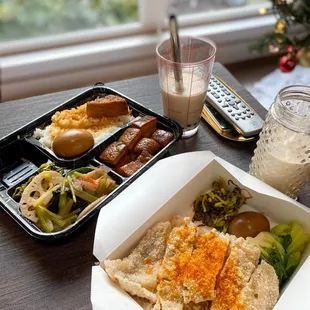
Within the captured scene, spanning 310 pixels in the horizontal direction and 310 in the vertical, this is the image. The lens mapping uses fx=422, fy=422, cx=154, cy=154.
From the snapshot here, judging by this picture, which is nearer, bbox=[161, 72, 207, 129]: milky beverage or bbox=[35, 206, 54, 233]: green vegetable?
bbox=[35, 206, 54, 233]: green vegetable

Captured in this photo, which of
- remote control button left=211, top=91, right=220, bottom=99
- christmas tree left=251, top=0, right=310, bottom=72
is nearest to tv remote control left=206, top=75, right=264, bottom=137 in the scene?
remote control button left=211, top=91, right=220, bottom=99

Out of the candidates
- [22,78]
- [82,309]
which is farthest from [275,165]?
[22,78]

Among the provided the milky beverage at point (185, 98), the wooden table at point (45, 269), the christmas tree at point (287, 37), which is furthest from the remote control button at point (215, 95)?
the christmas tree at point (287, 37)

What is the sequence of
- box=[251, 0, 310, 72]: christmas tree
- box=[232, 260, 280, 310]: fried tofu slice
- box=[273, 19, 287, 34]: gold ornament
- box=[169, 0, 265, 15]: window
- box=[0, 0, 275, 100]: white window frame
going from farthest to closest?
box=[169, 0, 265, 15]: window < box=[0, 0, 275, 100]: white window frame < box=[273, 19, 287, 34]: gold ornament < box=[251, 0, 310, 72]: christmas tree < box=[232, 260, 280, 310]: fried tofu slice

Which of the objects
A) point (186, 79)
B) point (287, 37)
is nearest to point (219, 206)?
point (186, 79)

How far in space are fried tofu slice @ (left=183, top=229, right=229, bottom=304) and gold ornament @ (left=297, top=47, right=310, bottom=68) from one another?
131cm

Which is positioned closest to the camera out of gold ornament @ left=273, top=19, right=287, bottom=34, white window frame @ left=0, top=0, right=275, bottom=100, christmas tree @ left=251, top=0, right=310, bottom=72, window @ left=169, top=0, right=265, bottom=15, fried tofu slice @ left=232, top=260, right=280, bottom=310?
fried tofu slice @ left=232, top=260, right=280, bottom=310

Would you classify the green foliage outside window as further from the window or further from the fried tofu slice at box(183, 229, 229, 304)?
the fried tofu slice at box(183, 229, 229, 304)

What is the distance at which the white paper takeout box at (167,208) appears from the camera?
0.66 metres

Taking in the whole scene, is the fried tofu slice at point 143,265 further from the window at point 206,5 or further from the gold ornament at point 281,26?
the window at point 206,5

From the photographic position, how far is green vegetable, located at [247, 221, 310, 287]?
2.39 feet

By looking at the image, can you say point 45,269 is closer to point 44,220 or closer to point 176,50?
point 44,220

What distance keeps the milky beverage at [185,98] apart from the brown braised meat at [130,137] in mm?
103

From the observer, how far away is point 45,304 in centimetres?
71
